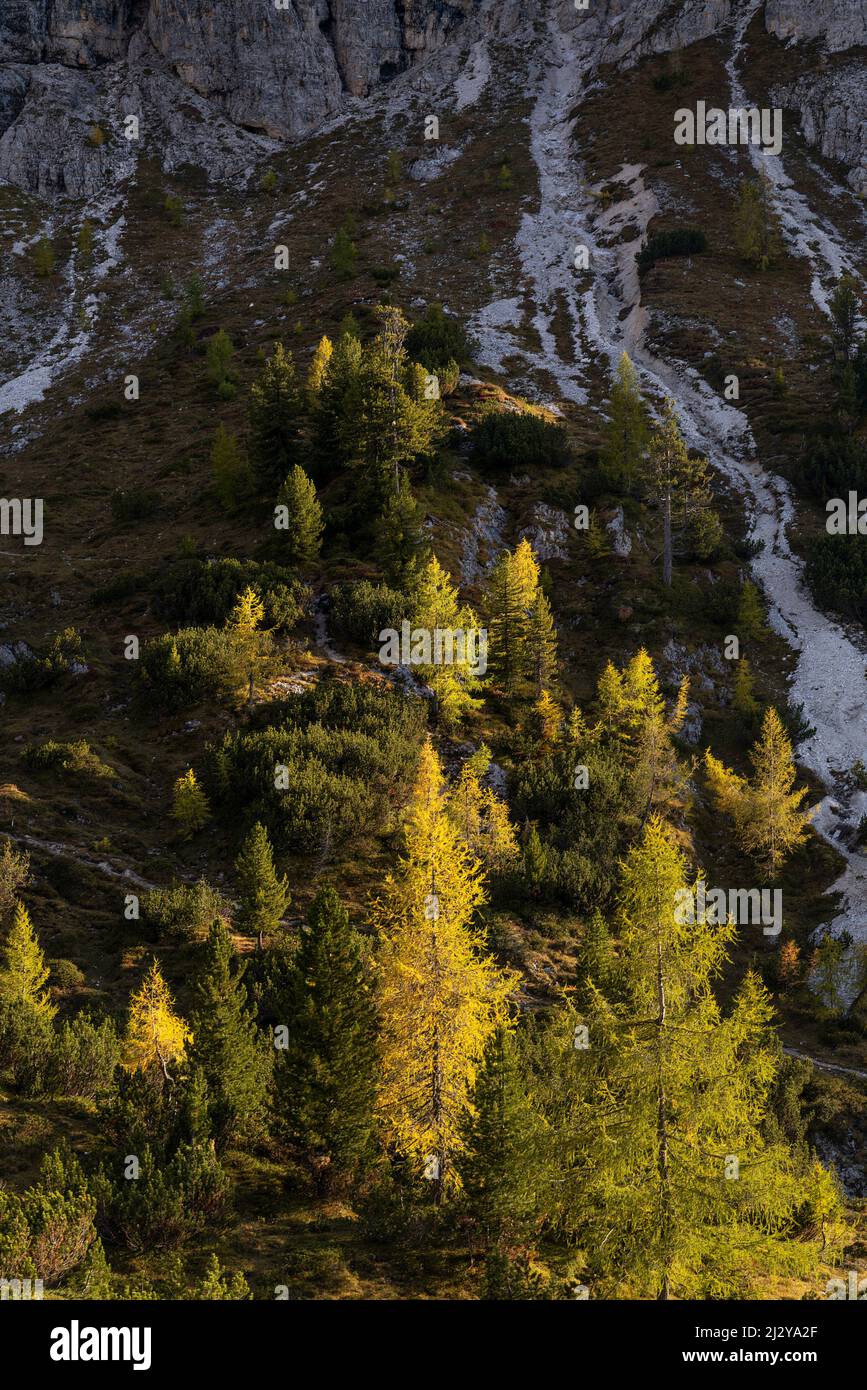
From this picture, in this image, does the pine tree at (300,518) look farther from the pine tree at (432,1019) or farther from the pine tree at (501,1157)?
the pine tree at (501,1157)

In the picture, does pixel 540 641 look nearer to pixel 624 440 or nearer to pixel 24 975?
pixel 624 440

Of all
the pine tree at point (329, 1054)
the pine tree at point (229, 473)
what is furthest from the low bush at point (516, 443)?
the pine tree at point (329, 1054)

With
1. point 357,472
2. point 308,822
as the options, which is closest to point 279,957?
point 308,822

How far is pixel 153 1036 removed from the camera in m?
18.1

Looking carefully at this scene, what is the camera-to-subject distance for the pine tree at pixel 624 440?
2087 inches

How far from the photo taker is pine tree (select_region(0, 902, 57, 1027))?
1950cm

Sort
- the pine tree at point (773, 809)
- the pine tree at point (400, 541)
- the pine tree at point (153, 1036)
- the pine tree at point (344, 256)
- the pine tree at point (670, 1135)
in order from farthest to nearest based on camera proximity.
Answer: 1. the pine tree at point (344, 256)
2. the pine tree at point (400, 541)
3. the pine tree at point (773, 809)
4. the pine tree at point (153, 1036)
5. the pine tree at point (670, 1135)

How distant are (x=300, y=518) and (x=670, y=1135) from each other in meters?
34.8

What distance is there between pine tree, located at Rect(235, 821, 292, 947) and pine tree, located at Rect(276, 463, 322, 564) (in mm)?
20617

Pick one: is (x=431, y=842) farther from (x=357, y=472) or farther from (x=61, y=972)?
(x=357, y=472)

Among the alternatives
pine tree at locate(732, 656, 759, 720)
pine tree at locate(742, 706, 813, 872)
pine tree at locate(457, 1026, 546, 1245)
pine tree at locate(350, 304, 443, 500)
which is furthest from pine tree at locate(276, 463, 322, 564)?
pine tree at locate(457, 1026, 546, 1245)

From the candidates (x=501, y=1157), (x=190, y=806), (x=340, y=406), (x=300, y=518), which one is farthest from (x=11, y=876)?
(x=340, y=406)

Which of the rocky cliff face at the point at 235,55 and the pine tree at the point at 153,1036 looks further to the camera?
the rocky cliff face at the point at 235,55

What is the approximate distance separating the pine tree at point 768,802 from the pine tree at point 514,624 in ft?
27.0
